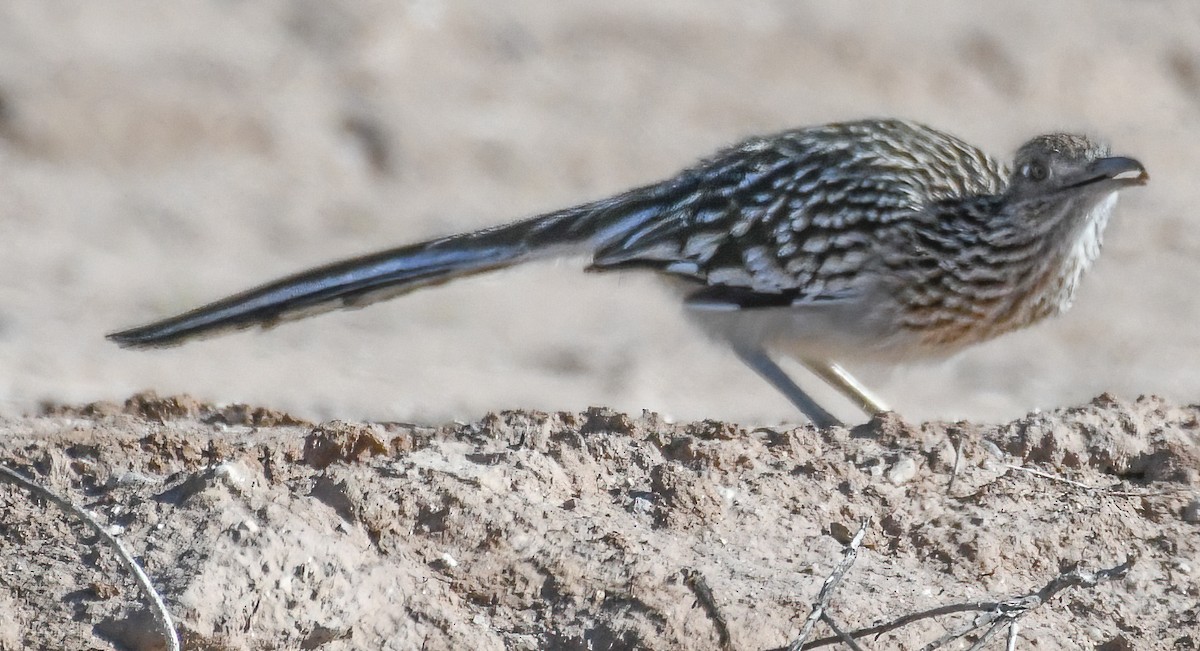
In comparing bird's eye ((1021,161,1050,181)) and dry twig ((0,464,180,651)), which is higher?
bird's eye ((1021,161,1050,181))

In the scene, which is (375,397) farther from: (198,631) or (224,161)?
(198,631)

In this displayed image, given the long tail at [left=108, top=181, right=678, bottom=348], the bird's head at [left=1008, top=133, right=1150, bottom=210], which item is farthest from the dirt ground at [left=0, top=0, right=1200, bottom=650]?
the bird's head at [left=1008, top=133, right=1150, bottom=210]

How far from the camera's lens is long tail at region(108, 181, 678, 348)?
5680 millimetres

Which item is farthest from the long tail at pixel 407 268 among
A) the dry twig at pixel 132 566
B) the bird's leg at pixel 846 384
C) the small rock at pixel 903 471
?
the small rock at pixel 903 471

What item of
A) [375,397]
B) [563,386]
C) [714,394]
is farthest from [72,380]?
[714,394]

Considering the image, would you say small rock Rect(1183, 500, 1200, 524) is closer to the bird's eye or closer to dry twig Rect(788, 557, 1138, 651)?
dry twig Rect(788, 557, 1138, 651)

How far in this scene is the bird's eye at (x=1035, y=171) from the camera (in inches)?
234

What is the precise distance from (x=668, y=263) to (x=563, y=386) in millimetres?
3106

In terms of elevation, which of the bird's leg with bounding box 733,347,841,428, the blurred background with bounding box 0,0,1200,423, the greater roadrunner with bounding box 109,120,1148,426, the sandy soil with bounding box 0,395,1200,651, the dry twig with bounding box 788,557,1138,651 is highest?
the blurred background with bounding box 0,0,1200,423

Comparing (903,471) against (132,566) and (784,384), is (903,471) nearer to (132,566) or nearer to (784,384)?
(784,384)

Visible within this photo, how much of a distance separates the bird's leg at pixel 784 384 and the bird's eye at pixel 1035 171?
3.71 feet

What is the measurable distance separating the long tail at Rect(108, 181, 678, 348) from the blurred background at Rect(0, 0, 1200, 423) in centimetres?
193

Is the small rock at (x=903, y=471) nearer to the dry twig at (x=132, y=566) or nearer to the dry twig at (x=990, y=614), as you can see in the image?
the dry twig at (x=990, y=614)

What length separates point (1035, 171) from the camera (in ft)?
19.6
